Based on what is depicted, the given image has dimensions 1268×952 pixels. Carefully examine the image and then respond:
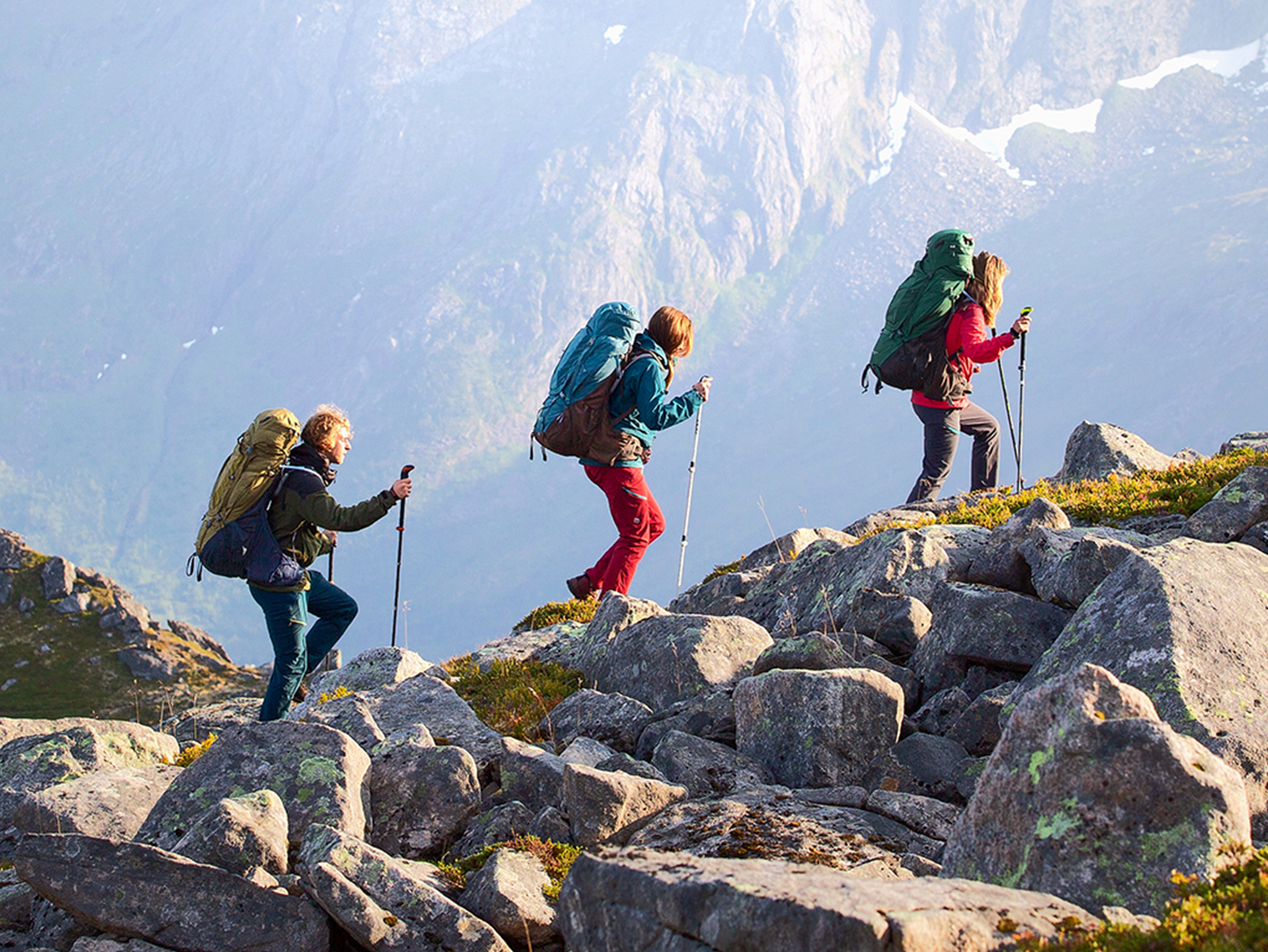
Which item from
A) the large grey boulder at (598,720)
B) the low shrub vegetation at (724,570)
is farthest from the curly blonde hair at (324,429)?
the low shrub vegetation at (724,570)

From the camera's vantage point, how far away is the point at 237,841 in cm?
687

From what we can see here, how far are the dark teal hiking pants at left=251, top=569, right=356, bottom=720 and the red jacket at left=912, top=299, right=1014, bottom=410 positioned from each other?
10425 mm

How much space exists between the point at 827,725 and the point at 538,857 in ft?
9.47

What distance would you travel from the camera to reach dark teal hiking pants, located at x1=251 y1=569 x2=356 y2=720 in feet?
35.9

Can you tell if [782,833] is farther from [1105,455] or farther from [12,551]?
[12,551]

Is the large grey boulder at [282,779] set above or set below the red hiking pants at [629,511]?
below

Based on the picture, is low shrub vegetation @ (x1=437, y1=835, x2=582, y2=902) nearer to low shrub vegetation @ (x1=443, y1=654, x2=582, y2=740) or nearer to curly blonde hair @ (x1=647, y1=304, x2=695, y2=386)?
low shrub vegetation @ (x1=443, y1=654, x2=582, y2=740)

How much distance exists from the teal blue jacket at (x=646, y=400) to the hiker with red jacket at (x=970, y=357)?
522 cm

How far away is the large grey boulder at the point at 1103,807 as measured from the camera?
17.2 ft

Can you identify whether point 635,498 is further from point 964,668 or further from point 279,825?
point 279,825

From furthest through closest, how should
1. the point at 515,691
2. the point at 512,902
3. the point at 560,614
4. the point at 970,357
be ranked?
the point at 560,614
the point at 970,357
the point at 515,691
the point at 512,902

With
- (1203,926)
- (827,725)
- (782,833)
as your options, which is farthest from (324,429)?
(1203,926)

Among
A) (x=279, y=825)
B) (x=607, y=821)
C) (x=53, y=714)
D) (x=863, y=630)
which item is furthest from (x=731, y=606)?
(x=53, y=714)

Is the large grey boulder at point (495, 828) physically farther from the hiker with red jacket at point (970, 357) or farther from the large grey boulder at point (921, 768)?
the hiker with red jacket at point (970, 357)
